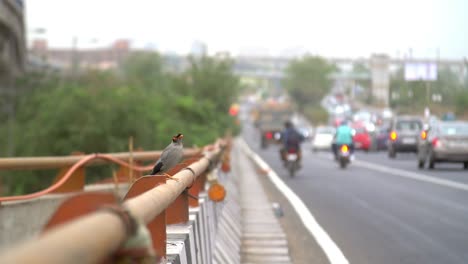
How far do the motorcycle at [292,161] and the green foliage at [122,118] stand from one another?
2459 cm

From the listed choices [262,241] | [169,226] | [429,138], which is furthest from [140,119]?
[169,226]

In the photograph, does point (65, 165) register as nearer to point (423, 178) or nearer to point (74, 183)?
point (74, 183)

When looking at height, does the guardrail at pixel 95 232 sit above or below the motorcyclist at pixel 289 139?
above

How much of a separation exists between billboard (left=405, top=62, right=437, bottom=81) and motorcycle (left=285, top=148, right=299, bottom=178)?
47586 millimetres

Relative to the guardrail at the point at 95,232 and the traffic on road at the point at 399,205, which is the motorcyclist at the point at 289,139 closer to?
the traffic on road at the point at 399,205

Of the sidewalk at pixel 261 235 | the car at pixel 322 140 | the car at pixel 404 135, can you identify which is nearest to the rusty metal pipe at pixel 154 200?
the sidewalk at pixel 261 235

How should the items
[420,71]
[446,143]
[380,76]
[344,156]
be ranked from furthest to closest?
[380,76], [420,71], [344,156], [446,143]

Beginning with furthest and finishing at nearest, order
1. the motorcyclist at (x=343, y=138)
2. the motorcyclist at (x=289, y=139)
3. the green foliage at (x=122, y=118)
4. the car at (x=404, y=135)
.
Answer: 1. the green foliage at (x=122, y=118)
2. the car at (x=404, y=135)
3. the motorcyclist at (x=343, y=138)
4. the motorcyclist at (x=289, y=139)

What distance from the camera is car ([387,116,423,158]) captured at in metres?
48.3

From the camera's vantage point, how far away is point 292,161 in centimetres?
3030

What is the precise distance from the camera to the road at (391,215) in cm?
1108

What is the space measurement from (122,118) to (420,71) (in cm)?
2497

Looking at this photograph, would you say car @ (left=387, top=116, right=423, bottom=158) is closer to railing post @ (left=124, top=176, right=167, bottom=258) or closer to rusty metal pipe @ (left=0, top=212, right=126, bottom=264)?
railing post @ (left=124, top=176, right=167, bottom=258)

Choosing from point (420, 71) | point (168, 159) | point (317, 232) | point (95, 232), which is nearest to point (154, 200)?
point (95, 232)
